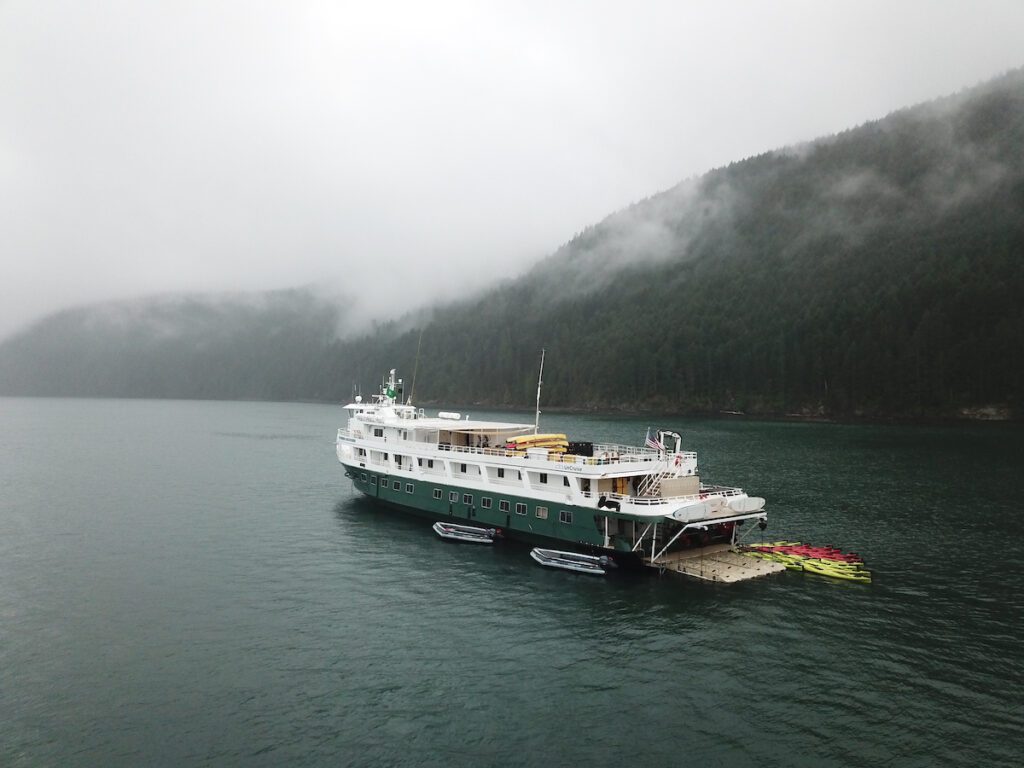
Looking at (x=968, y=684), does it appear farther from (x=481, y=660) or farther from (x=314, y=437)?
(x=314, y=437)

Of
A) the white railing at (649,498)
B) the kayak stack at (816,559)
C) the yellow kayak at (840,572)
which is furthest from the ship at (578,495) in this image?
the yellow kayak at (840,572)

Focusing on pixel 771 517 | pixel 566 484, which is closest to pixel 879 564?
pixel 771 517

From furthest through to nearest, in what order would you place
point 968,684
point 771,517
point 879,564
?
point 771,517 < point 879,564 < point 968,684

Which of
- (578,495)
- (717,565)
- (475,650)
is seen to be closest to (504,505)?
(578,495)

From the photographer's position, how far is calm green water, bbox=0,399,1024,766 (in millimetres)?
24109

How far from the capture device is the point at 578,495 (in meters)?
45.7

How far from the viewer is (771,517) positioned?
61.3 meters

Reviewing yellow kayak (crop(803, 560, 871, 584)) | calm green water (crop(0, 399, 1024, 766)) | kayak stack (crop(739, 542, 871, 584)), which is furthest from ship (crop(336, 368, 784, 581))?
calm green water (crop(0, 399, 1024, 766))

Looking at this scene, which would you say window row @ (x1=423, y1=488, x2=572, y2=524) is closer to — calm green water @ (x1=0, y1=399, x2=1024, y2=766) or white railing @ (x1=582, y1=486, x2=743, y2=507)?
white railing @ (x1=582, y1=486, x2=743, y2=507)

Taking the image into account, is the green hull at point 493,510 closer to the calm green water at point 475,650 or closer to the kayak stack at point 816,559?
the calm green water at point 475,650

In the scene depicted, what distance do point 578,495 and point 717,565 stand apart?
11.0m

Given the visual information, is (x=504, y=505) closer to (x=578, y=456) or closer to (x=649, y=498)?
(x=578, y=456)

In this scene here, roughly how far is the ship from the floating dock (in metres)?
0.08

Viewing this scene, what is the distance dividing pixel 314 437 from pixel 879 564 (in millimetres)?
137793
